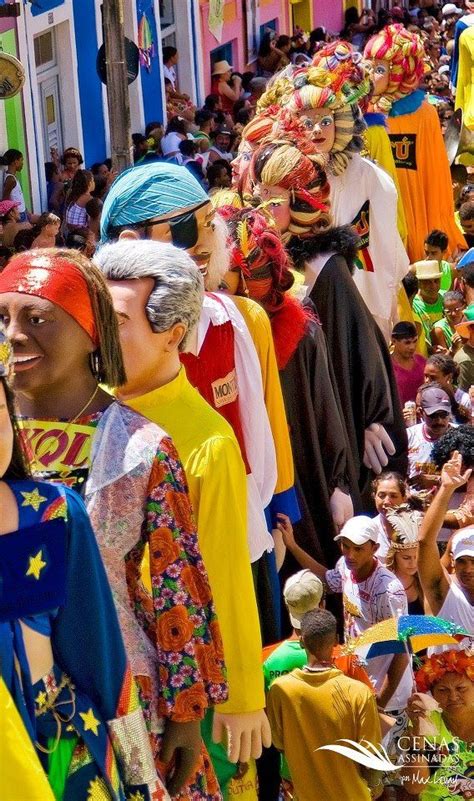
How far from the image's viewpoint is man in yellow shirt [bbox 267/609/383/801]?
451 centimetres

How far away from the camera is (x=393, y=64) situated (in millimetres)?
10523

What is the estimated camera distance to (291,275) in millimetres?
5242

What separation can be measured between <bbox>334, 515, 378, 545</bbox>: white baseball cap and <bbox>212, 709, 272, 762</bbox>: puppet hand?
1.69 m

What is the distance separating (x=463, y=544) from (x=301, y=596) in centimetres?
81

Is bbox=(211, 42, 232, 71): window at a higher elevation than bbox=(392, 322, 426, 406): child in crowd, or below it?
below

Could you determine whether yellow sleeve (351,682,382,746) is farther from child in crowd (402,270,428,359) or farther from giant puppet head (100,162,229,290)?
child in crowd (402,270,428,359)

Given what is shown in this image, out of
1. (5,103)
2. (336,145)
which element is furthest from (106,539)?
(5,103)

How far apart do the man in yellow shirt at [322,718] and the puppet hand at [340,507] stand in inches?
46.9

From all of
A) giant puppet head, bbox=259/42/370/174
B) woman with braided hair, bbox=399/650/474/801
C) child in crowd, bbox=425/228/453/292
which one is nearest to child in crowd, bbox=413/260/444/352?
child in crowd, bbox=425/228/453/292

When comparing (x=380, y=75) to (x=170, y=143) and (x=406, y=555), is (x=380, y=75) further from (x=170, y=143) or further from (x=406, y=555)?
(x=406, y=555)

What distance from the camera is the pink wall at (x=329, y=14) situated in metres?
25.3

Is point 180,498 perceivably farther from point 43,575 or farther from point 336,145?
point 336,145

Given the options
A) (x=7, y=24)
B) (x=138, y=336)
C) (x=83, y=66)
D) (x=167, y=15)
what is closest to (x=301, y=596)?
(x=138, y=336)

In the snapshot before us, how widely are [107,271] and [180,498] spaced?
71 cm
